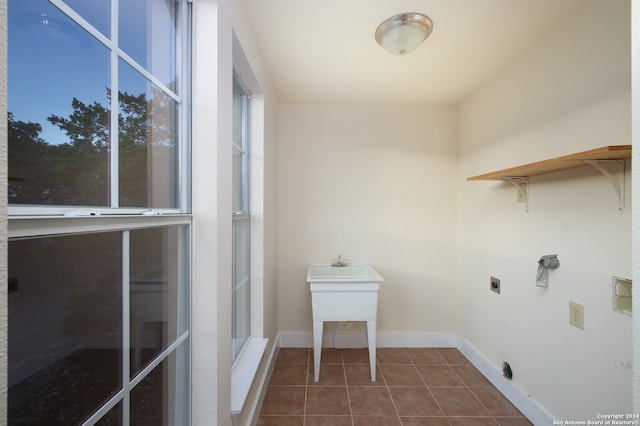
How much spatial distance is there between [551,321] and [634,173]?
139 centimetres

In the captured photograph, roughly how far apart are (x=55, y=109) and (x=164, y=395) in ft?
2.98

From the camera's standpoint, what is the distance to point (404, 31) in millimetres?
1496

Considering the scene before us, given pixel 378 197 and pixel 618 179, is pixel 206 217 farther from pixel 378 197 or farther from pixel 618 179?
pixel 378 197

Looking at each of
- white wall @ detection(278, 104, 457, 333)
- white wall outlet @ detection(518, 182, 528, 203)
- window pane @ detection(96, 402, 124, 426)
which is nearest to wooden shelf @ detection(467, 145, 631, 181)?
white wall outlet @ detection(518, 182, 528, 203)

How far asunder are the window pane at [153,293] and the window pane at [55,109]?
21 centimetres

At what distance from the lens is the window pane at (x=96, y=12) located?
58 centimetres

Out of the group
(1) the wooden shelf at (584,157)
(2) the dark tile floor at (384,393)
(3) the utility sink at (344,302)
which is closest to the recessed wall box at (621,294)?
(1) the wooden shelf at (584,157)

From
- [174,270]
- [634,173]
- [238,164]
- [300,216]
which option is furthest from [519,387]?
[238,164]

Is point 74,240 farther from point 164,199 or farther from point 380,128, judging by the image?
point 380,128

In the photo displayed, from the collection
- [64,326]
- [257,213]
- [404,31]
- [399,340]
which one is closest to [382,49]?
[404,31]

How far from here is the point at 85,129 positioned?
601 mm

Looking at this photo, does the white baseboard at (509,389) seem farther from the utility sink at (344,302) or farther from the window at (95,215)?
the window at (95,215)

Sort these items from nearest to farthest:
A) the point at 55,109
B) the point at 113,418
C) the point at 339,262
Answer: the point at 55,109 → the point at 113,418 → the point at 339,262

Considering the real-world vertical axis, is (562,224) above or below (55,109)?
below
